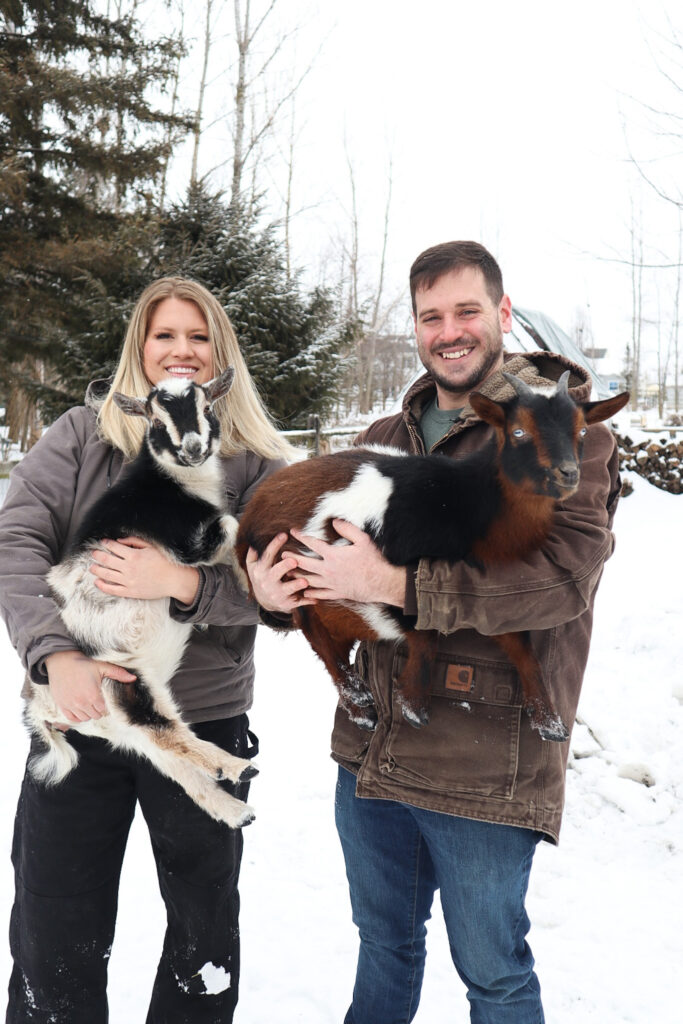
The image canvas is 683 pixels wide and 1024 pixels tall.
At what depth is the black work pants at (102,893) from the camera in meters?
2.01

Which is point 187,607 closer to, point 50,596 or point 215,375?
point 50,596

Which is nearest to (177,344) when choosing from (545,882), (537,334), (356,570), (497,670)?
(356,570)

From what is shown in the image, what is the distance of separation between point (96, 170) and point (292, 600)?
12.0 m

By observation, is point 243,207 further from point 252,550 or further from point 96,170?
point 252,550

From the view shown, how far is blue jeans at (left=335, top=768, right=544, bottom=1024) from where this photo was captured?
5.94ft

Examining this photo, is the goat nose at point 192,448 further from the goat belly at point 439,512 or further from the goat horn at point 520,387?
the goat horn at point 520,387

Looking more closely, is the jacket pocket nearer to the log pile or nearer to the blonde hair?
the blonde hair

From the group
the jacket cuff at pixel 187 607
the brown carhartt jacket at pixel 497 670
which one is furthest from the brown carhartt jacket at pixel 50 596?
the brown carhartt jacket at pixel 497 670

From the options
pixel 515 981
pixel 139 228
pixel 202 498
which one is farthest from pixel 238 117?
pixel 515 981

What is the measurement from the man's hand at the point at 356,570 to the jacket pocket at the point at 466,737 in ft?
0.88

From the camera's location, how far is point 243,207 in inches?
449

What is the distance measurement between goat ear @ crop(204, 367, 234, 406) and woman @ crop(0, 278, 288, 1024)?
31 cm

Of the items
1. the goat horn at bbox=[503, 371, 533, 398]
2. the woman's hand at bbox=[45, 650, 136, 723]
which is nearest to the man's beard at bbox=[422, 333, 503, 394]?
the goat horn at bbox=[503, 371, 533, 398]

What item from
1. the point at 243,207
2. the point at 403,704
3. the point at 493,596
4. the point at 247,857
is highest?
the point at 243,207
